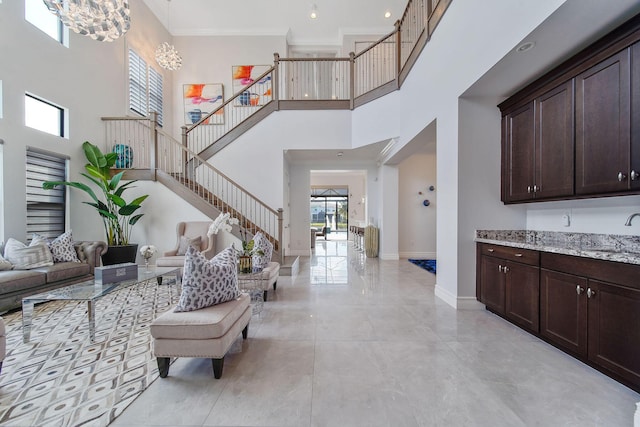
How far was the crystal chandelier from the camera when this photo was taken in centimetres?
322

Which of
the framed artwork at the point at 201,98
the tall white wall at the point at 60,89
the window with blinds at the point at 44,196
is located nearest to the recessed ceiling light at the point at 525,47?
the tall white wall at the point at 60,89

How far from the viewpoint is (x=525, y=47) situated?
7.80ft

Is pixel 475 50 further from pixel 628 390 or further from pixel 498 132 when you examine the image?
pixel 628 390

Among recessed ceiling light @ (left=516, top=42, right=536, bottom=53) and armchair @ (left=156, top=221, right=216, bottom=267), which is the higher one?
recessed ceiling light @ (left=516, top=42, right=536, bottom=53)

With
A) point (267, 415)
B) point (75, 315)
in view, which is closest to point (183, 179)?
point (75, 315)

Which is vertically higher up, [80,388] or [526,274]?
[526,274]

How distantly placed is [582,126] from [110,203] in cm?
745

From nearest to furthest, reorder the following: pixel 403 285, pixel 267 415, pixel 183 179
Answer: pixel 267 415 → pixel 403 285 → pixel 183 179

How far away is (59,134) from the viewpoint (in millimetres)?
5039

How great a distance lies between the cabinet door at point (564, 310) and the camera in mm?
2203

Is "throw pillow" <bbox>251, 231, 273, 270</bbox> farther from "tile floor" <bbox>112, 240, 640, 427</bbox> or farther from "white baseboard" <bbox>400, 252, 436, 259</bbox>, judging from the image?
"white baseboard" <bbox>400, 252, 436, 259</bbox>

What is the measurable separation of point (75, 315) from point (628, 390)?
5538 millimetres

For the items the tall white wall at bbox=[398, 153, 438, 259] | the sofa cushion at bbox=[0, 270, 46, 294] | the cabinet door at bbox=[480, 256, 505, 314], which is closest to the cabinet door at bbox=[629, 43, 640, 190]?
the cabinet door at bbox=[480, 256, 505, 314]

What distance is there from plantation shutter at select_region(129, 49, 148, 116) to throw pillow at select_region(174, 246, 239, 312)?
6.80m
